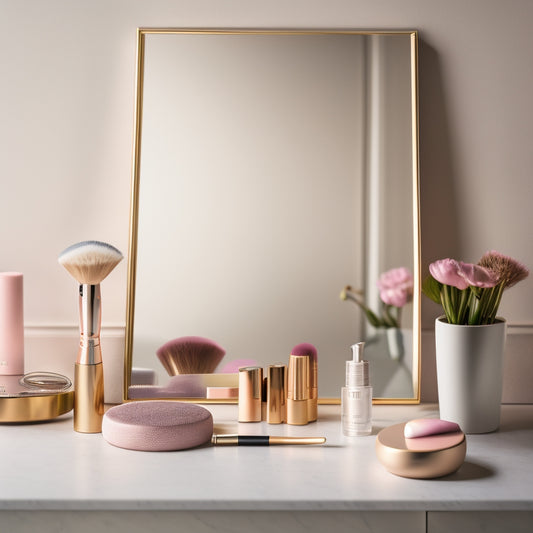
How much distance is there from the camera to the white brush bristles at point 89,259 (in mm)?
1165

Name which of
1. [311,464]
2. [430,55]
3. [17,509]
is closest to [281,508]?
[311,464]

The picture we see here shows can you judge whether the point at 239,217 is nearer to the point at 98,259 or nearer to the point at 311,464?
the point at 98,259

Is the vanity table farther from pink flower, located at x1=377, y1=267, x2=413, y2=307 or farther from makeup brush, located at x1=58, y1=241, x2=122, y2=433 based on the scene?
pink flower, located at x1=377, y1=267, x2=413, y2=307

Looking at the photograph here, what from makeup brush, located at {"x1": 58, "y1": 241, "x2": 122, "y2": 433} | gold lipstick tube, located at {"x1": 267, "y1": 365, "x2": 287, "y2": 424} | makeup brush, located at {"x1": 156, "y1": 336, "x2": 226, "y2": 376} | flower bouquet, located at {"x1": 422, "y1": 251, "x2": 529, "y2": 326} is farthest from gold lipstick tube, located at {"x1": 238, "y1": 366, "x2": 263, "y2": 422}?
flower bouquet, located at {"x1": 422, "y1": 251, "x2": 529, "y2": 326}

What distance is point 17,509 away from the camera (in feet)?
3.03

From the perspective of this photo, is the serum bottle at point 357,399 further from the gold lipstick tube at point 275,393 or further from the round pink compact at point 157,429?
the round pink compact at point 157,429

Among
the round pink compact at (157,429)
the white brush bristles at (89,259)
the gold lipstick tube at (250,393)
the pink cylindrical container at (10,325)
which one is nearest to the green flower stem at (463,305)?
the gold lipstick tube at (250,393)

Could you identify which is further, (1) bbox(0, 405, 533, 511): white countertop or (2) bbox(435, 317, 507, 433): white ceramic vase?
(2) bbox(435, 317, 507, 433): white ceramic vase

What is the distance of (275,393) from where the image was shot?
1245mm

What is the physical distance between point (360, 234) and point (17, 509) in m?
0.77

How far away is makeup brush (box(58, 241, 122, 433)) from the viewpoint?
3.84ft

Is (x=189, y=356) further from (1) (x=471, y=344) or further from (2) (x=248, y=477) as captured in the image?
(1) (x=471, y=344)

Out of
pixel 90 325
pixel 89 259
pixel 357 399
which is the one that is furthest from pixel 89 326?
pixel 357 399

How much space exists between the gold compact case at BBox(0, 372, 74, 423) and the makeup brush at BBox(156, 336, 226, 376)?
19 centimetres
